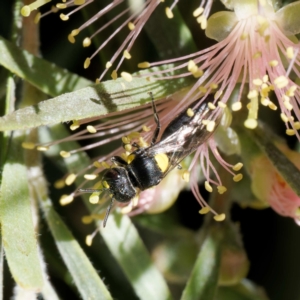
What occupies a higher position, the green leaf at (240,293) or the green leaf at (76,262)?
the green leaf at (76,262)

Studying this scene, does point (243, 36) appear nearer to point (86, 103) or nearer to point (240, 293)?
point (86, 103)

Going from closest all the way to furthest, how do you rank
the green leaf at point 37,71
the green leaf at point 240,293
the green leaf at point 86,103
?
the green leaf at point 86,103 → the green leaf at point 37,71 → the green leaf at point 240,293

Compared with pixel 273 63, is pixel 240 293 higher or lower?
lower

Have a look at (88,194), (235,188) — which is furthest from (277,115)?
(88,194)

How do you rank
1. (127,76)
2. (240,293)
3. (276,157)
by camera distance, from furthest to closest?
(240,293)
(276,157)
(127,76)

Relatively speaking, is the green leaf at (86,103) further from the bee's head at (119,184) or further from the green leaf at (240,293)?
the green leaf at (240,293)

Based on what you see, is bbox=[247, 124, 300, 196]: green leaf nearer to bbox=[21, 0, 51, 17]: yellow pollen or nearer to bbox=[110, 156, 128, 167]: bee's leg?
bbox=[110, 156, 128, 167]: bee's leg

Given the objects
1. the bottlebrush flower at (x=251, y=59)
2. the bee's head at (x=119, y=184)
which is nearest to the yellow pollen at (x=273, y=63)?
the bottlebrush flower at (x=251, y=59)

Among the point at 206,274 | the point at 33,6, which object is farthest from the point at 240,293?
the point at 33,6
